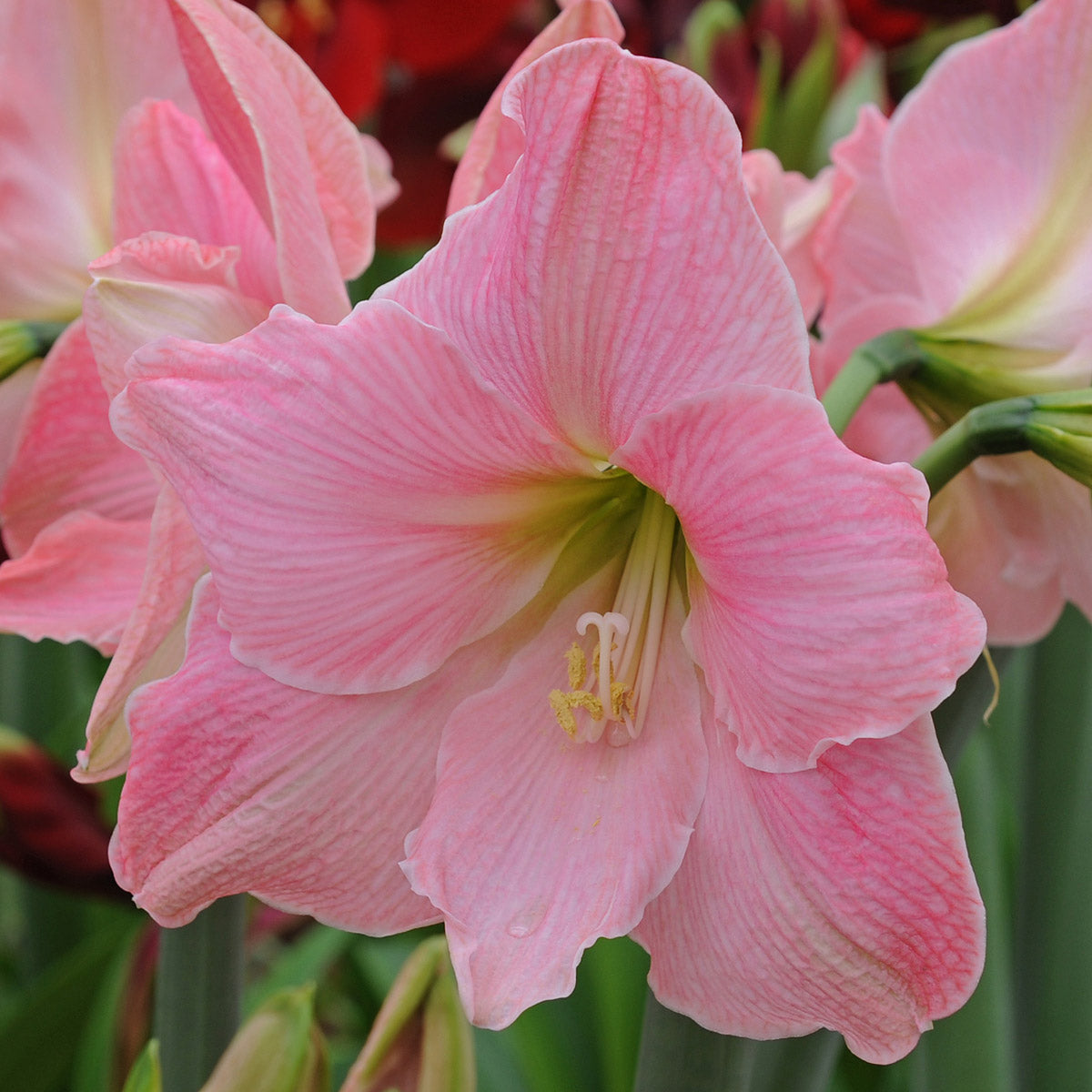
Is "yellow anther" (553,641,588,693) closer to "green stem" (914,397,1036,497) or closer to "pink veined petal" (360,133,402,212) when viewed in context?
"green stem" (914,397,1036,497)

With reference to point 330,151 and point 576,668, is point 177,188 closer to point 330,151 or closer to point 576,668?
point 330,151

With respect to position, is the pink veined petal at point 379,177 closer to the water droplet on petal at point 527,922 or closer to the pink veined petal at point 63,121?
the pink veined petal at point 63,121

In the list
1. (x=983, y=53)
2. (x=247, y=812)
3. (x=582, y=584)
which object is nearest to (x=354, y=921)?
(x=247, y=812)

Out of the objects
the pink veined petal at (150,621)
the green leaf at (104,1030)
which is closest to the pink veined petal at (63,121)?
the pink veined petal at (150,621)

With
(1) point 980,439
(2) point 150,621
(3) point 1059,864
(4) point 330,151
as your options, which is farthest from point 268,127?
(3) point 1059,864

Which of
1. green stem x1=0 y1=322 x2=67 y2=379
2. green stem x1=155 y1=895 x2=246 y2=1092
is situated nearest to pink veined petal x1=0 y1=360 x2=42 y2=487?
green stem x1=0 y1=322 x2=67 y2=379
